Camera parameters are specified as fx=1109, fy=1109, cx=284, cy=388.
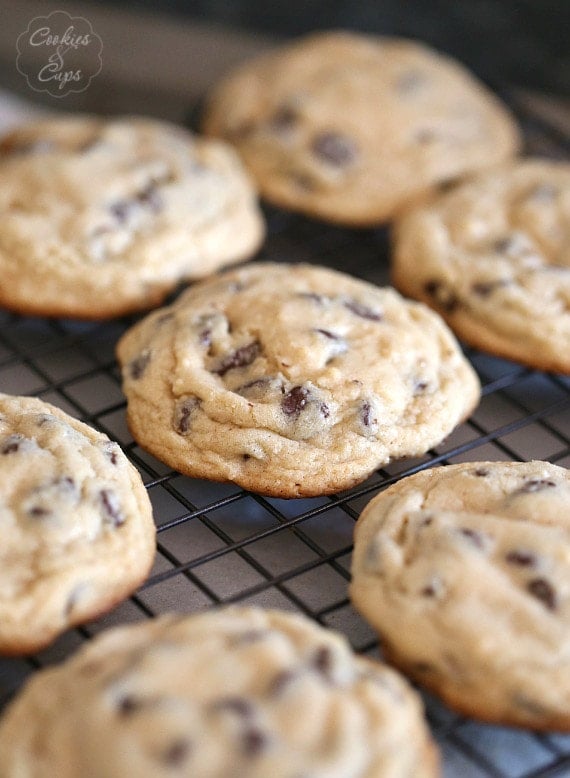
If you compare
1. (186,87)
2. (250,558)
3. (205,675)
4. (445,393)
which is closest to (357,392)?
(445,393)

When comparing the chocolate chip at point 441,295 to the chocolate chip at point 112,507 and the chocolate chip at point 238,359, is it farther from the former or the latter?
the chocolate chip at point 112,507

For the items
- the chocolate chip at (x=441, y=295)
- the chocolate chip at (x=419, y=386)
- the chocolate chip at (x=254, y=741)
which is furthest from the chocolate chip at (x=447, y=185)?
the chocolate chip at (x=254, y=741)

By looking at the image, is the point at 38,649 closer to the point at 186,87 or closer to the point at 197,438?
the point at 197,438

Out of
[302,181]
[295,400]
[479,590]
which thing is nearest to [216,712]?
[479,590]

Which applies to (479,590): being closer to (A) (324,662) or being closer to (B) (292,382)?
(A) (324,662)

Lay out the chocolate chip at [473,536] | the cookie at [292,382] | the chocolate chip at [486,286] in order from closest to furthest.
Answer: the chocolate chip at [473,536] < the cookie at [292,382] < the chocolate chip at [486,286]
